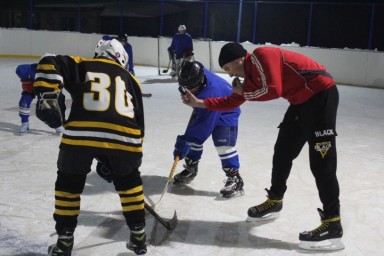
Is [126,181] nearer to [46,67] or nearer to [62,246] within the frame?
[62,246]

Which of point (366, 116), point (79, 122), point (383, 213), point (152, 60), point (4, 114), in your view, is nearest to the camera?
point (79, 122)

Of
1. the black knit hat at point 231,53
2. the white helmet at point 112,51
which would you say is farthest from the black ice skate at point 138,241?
the black knit hat at point 231,53

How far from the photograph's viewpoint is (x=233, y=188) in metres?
3.24

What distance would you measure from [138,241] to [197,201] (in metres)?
0.96

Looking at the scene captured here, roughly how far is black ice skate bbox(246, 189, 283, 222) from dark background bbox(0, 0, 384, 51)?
38.1 ft

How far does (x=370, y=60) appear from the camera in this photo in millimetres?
9688

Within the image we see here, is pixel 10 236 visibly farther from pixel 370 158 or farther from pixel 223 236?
pixel 370 158

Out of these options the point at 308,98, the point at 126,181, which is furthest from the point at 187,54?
the point at 126,181

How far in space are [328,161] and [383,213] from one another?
2.81ft

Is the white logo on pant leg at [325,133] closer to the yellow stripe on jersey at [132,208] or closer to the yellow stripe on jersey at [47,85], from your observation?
the yellow stripe on jersey at [132,208]

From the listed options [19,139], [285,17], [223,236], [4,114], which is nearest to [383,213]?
[223,236]

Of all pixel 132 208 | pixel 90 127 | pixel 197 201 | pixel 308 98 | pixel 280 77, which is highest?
pixel 280 77

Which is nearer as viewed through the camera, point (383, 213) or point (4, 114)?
point (383, 213)

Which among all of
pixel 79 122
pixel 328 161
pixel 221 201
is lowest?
pixel 221 201
